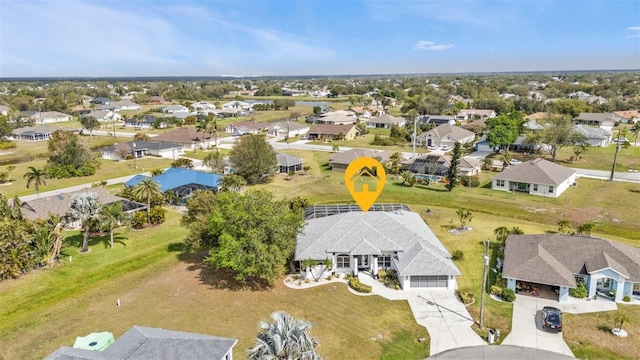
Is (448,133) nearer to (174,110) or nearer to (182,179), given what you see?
(182,179)

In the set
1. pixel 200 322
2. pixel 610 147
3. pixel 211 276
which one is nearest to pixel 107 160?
pixel 211 276

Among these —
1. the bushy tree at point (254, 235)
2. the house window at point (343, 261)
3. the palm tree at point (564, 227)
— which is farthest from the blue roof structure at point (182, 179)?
the palm tree at point (564, 227)

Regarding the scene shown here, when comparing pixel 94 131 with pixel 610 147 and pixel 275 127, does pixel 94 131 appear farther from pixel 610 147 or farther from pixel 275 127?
pixel 610 147

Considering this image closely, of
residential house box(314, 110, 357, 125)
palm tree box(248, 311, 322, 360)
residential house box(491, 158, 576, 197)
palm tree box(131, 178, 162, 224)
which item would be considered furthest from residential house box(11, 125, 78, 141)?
palm tree box(248, 311, 322, 360)

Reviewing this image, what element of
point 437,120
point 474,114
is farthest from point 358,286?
point 474,114

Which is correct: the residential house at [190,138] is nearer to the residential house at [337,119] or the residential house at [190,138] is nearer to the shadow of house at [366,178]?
the residential house at [337,119]

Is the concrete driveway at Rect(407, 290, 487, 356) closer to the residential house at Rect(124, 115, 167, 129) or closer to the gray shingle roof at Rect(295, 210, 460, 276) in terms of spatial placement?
the gray shingle roof at Rect(295, 210, 460, 276)
